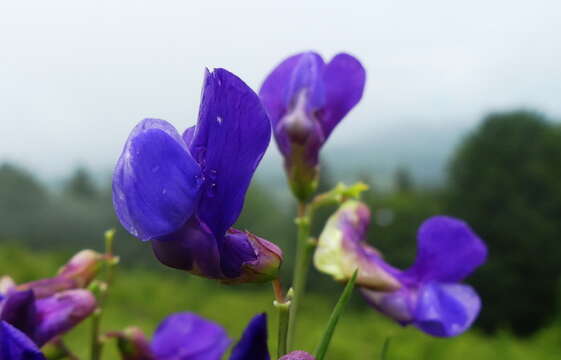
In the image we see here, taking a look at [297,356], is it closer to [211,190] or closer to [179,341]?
[211,190]

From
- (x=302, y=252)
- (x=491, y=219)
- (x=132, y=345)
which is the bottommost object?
(x=491, y=219)

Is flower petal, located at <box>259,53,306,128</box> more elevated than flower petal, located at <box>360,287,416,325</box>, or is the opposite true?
flower petal, located at <box>259,53,306,128</box>

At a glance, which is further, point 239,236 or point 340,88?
Answer: point 340,88

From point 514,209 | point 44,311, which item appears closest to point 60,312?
point 44,311

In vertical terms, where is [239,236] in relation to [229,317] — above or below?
above

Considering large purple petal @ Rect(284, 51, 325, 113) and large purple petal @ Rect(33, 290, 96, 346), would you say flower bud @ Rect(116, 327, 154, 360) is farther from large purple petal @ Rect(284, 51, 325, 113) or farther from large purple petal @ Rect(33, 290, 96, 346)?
large purple petal @ Rect(284, 51, 325, 113)

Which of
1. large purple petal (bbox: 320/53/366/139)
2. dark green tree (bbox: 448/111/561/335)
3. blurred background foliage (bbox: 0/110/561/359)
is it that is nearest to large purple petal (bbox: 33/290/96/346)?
large purple petal (bbox: 320/53/366/139)
